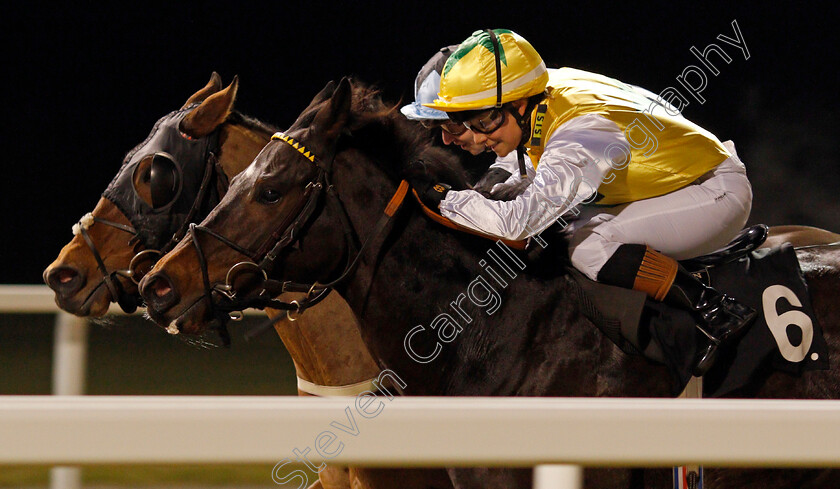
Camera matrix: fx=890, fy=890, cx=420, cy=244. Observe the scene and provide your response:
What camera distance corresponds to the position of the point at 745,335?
6.12ft

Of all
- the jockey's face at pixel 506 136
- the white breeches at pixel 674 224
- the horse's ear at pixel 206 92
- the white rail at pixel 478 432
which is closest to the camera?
the white rail at pixel 478 432

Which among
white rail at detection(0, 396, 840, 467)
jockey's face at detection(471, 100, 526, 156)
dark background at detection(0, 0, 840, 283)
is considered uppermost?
white rail at detection(0, 396, 840, 467)

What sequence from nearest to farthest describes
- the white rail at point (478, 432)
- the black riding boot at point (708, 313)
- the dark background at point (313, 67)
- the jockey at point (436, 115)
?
the white rail at point (478, 432)
the black riding boot at point (708, 313)
the jockey at point (436, 115)
the dark background at point (313, 67)

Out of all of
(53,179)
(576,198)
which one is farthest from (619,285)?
(53,179)

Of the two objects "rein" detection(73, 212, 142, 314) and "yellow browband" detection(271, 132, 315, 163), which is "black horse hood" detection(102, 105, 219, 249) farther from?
"yellow browband" detection(271, 132, 315, 163)

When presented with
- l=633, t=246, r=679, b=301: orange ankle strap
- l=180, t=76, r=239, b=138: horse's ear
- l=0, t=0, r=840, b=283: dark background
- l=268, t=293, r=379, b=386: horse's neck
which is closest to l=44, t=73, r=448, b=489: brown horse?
l=180, t=76, r=239, b=138: horse's ear

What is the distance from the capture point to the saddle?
1815mm

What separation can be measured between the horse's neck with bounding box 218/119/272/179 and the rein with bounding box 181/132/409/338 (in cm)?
82

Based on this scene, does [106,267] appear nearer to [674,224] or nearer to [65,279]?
[65,279]

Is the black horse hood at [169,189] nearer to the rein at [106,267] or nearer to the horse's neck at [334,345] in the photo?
the rein at [106,267]

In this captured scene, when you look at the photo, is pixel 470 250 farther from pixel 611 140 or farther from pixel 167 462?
pixel 167 462

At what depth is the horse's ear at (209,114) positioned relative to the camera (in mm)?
2840

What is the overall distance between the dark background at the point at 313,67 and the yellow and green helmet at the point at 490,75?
4627mm

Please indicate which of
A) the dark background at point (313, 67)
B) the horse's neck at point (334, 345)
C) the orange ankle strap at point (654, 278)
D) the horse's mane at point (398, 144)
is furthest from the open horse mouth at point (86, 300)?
the dark background at point (313, 67)
